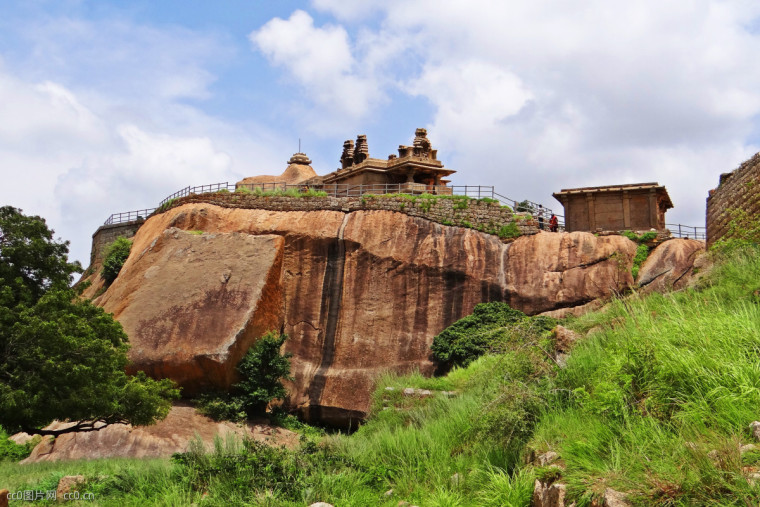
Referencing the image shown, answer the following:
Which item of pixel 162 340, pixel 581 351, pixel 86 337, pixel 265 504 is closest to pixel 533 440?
pixel 581 351

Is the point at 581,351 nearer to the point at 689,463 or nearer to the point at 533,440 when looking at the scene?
the point at 533,440

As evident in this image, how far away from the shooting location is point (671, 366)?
360 inches

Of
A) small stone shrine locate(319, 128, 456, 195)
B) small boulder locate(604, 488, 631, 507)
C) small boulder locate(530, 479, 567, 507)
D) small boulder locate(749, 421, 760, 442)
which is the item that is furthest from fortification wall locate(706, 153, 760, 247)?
small stone shrine locate(319, 128, 456, 195)

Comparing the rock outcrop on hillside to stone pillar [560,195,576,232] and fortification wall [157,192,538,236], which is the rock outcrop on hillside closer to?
fortification wall [157,192,538,236]

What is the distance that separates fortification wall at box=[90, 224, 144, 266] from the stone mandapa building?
23.2 metres

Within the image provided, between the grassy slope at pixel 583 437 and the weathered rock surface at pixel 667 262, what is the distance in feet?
41.3

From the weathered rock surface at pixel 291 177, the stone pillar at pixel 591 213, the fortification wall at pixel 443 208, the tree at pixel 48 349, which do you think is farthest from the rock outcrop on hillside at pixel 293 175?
the tree at pixel 48 349

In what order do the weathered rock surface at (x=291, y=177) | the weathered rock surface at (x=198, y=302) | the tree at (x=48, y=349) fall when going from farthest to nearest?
the weathered rock surface at (x=291, y=177)
the weathered rock surface at (x=198, y=302)
the tree at (x=48, y=349)

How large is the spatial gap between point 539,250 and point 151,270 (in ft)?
52.0

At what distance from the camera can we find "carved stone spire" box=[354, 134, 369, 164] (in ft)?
141

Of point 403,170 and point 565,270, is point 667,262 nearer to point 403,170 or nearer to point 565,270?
point 565,270

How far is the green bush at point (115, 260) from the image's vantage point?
34844mm

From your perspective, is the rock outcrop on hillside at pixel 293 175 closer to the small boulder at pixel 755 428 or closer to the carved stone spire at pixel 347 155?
the carved stone spire at pixel 347 155

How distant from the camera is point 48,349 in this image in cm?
1540
